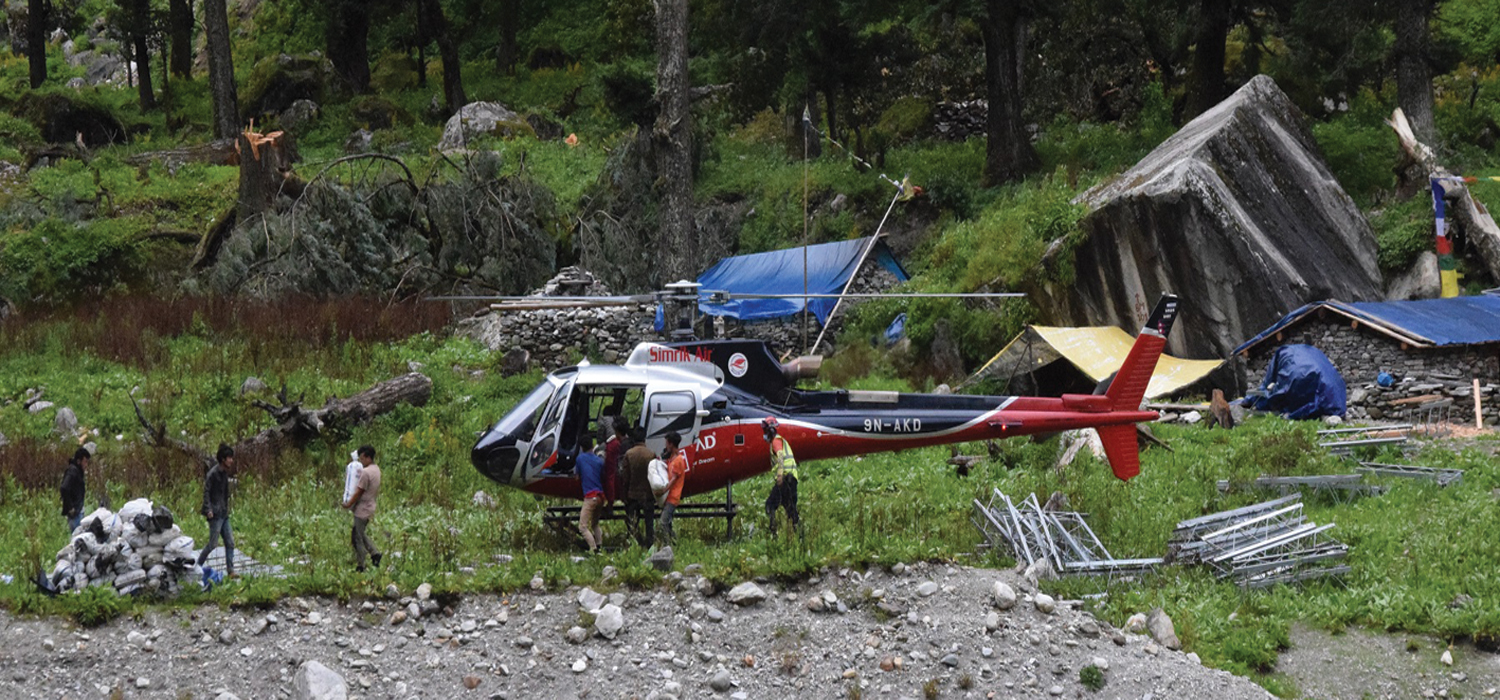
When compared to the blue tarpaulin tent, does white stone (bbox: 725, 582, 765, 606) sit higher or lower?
lower

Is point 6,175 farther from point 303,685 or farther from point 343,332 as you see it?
point 303,685

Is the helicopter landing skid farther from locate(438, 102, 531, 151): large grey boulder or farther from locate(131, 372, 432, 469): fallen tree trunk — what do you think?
locate(438, 102, 531, 151): large grey boulder

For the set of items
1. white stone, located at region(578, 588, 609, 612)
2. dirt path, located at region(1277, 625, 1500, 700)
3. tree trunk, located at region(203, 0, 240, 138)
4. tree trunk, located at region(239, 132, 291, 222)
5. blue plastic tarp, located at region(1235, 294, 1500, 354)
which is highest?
tree trunk, located at region(203, 0, 240, 138)

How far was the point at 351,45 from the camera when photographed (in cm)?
4028

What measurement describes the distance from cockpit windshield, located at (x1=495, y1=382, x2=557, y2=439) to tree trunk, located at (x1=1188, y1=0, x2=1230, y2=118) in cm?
2016

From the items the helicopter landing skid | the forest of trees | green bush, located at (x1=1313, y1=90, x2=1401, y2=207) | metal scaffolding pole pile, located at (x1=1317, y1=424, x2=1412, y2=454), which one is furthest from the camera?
green bush, located at (x1=1313, y1=90, x2=1401, y2=207)

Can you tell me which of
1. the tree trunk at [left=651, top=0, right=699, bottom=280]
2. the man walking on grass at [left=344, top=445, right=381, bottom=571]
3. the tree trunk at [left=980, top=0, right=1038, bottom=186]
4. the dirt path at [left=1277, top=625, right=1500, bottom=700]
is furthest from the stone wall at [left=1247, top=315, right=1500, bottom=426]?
the man walking on grass at [left=344, top=445, right=381, bottom=571]

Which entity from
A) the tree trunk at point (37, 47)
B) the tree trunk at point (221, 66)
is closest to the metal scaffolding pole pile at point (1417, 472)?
the tree trunk at point (221, 66)

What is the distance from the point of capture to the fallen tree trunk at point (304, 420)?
16547 mm

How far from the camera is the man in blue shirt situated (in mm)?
12094

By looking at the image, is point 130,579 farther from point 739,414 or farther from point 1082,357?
point 1082,357

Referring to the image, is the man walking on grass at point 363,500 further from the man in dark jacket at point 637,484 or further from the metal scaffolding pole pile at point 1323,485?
the metal scaffolding pole pile at point 1323,485

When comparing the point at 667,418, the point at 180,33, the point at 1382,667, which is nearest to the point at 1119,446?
the point at 1382,667

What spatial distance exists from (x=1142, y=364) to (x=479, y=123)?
24564 millimetres
